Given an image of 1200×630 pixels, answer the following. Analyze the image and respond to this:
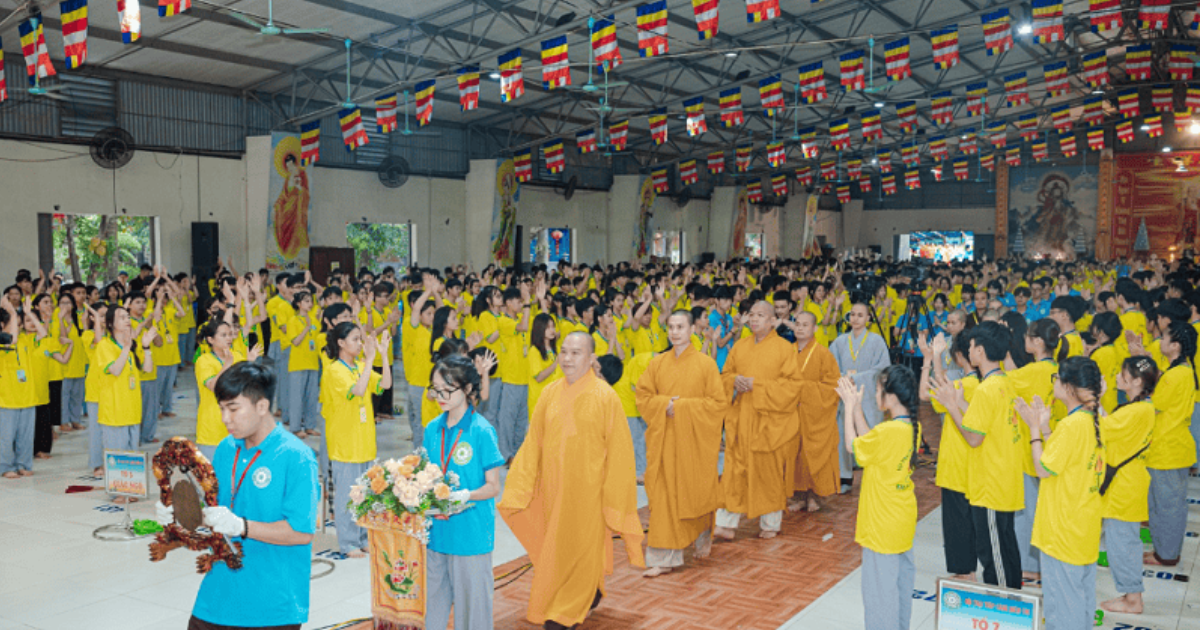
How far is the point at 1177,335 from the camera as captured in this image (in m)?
6.19

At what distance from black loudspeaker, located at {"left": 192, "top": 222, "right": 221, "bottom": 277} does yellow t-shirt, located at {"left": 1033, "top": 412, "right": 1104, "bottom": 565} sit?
18.1 m

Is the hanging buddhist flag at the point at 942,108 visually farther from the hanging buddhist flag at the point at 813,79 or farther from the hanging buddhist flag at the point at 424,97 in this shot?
the hanging buddhist flag at the point at 424,97

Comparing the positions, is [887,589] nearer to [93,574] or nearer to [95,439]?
[93,574]

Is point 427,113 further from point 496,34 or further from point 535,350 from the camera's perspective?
point 535,350

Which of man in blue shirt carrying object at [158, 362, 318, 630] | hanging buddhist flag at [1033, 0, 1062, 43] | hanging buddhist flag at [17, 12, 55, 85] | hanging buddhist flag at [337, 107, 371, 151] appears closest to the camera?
man in blue shirt carrying object at [158, 362, 318, 630]

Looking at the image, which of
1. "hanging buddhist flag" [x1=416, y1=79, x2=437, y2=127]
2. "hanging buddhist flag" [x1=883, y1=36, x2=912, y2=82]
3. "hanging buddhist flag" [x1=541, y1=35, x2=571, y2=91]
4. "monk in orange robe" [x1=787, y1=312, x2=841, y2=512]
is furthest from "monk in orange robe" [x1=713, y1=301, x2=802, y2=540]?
"hanging buddhist flag" [x1=416, y1=79, x2=437, y2=127]

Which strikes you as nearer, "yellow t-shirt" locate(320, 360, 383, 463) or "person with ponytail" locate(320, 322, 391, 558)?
"person with ponytail" locate(320, 322, 391, 558)

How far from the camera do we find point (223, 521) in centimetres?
308

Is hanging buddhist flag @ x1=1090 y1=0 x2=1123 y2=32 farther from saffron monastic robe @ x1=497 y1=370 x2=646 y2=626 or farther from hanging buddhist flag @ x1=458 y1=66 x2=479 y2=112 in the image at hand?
saffron monastic robe @ x1=497 y1=370 x2=646 y2=626

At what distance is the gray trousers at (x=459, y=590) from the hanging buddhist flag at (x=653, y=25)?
1017 centimetres

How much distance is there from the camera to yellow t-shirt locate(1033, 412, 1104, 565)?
14.7ft

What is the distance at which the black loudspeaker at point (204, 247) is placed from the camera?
1944cm

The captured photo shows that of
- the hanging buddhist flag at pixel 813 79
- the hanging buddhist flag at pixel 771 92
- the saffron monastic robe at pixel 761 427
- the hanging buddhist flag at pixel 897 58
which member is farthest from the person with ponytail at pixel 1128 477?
the hanging buddhist flag at pixel 771 92

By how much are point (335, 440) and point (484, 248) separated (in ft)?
64.2
